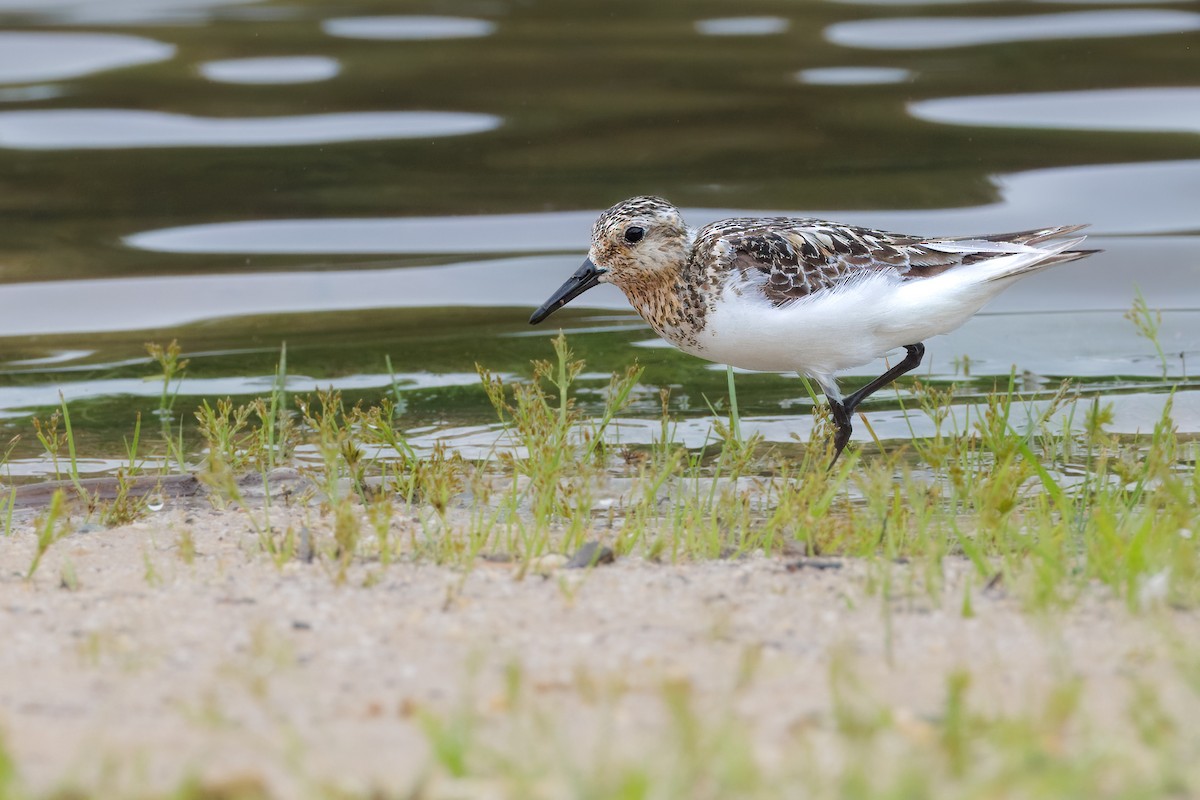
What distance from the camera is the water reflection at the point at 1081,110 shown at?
12359 millimetres

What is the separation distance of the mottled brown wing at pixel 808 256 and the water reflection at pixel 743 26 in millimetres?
7563

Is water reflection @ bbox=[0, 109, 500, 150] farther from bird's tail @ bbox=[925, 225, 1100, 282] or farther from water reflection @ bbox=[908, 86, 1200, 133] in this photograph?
bird's tail @ bbox=[925, 225, 1100, 282]

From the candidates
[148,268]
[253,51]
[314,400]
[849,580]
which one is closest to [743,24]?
[253,51]

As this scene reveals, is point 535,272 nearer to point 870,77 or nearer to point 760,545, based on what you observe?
point 870,77

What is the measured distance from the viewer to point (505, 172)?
11.9 metres

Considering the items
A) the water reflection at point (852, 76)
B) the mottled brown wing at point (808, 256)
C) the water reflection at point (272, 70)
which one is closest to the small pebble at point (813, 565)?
the mottled brown wing at point (808, 256)

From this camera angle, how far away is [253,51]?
13367 mm

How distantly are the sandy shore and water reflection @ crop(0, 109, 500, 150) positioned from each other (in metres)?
7.83

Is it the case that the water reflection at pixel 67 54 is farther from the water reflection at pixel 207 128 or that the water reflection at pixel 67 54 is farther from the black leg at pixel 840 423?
the black leg at pixel 840 423

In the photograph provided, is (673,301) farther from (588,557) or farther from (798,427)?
(588,557)

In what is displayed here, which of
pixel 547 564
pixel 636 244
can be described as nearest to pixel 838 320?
pixel 636 244

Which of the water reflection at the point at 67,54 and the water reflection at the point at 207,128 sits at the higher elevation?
the water reflection at the point at 67,54

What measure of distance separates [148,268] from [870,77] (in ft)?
20.4

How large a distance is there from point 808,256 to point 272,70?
26.1 feet
